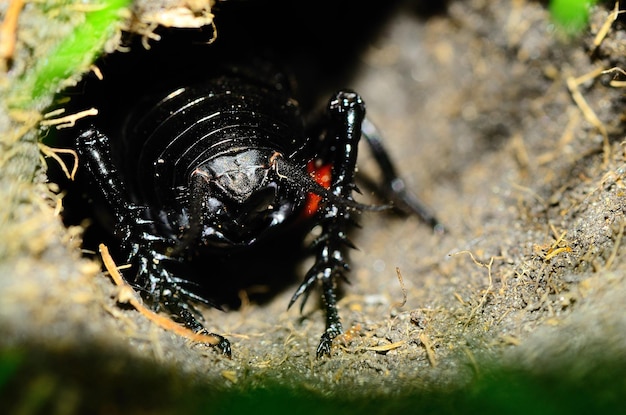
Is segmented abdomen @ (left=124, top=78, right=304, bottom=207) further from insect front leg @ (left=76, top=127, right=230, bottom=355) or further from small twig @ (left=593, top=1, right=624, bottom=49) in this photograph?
small twig @ (left=593, top=1, right=624, bottom=49)

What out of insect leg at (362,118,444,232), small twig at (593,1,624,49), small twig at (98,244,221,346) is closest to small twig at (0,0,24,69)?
small twig at (98,244,221,346)

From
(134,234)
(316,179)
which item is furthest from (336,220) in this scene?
(134,234)

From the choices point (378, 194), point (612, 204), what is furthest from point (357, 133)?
point (612, 204)

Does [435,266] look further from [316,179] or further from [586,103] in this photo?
[586,103]

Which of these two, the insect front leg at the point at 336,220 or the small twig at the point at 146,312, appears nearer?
the small twig at the point at 146,312

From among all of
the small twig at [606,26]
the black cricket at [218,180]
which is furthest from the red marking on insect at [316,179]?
the small twig at [606,26]

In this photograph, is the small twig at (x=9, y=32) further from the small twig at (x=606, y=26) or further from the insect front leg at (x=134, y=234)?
the small twig at (x=606, y=26)
